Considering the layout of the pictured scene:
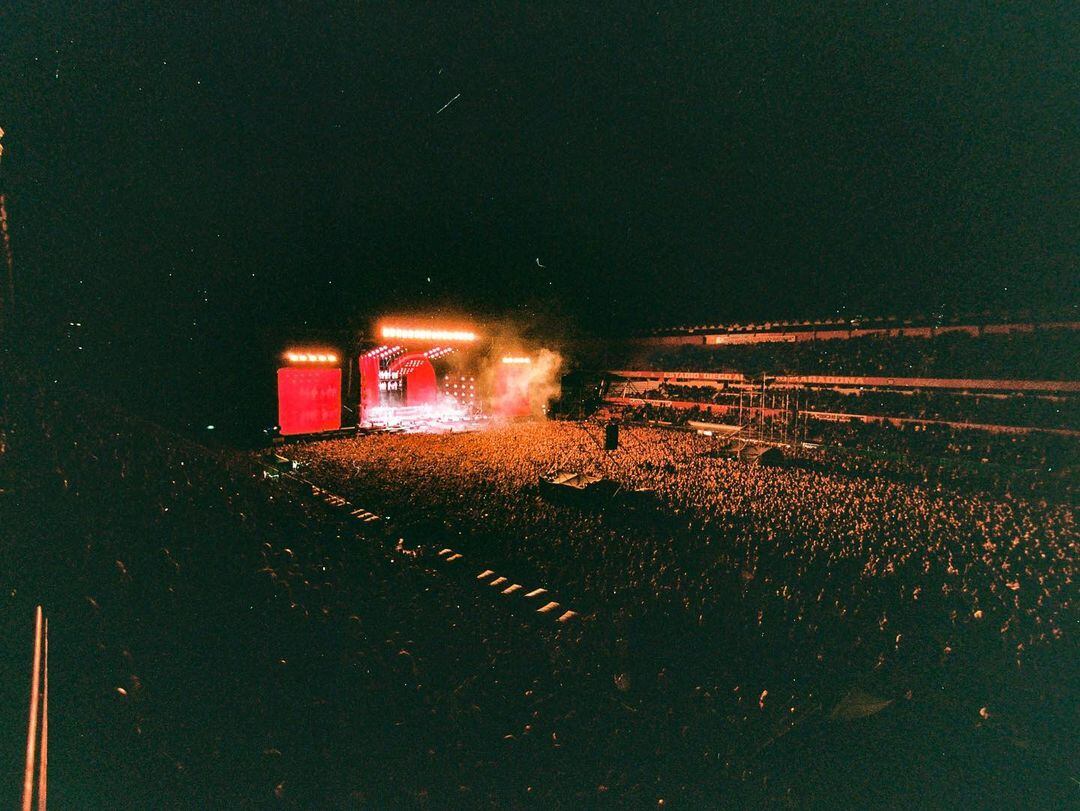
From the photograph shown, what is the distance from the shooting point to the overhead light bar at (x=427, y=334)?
59.7 ft

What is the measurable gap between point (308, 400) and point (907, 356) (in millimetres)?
21187

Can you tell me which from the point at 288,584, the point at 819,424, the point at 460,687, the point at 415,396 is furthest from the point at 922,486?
the point at 415,396

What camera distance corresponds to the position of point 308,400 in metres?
16.5

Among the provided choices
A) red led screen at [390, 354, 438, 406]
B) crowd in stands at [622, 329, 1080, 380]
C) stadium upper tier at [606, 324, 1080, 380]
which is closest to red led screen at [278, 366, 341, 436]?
red led screen at [390, 354, 438, 406]

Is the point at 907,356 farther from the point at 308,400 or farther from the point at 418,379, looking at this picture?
the point at 308,400

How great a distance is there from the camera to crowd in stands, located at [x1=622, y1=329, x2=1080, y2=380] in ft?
36.3

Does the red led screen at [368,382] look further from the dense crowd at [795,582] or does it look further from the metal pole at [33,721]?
the metal pole at [33,721]

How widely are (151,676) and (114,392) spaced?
10.5 metres

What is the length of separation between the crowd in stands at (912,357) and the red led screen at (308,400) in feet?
50.8

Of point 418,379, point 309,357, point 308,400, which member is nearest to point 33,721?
point 308,400

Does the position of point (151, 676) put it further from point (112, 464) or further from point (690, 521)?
point (690, 521)

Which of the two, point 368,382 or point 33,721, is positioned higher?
point 368,382

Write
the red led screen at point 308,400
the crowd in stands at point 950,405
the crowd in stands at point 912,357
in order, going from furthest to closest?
the red led screen at point 308,400 < the crowd in stands at point 912,357 < the crowd in stands at point 950,405

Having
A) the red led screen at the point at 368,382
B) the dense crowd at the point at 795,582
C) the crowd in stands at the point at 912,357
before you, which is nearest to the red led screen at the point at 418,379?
the red led screen at the point at 368,382
